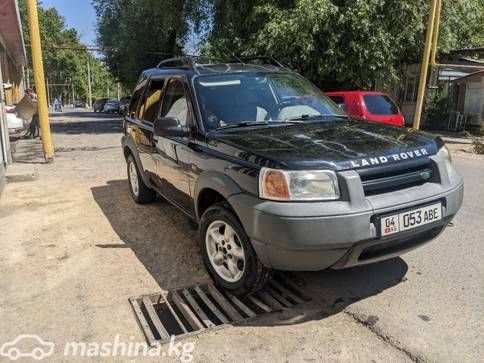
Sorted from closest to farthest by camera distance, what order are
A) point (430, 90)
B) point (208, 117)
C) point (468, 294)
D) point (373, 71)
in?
point (468, 294) → point (208, 117) → point (373, 71) → point (430, 90)

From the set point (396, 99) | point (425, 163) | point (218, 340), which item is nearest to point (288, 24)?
point (396, 99)

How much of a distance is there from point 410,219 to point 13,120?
13.9 meters

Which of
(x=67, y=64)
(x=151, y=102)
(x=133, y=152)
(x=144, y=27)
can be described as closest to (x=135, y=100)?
(x=133, y=152)

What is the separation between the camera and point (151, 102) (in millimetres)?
5340

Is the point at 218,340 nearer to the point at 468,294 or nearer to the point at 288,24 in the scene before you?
the point at 468,294

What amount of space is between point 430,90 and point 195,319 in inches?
762

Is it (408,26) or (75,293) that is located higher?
(408,26)

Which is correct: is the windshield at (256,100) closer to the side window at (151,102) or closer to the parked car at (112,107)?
the side window at (151,102)

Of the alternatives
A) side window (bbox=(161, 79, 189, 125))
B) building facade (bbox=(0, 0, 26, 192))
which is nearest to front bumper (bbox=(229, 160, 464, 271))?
side window (bbox=(161, 79, 189, 125))

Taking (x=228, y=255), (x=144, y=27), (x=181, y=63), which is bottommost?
(x=228, y=255)

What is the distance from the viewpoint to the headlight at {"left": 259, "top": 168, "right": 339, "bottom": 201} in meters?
2.84

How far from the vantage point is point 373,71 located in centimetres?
1549

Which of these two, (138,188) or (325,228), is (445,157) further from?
(138,188)

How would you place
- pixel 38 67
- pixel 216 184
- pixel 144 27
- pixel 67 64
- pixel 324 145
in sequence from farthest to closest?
pixel 67 64 < pixel 144 27 < pixel 38 67 < pixel 216 184 < pixel 324 145
